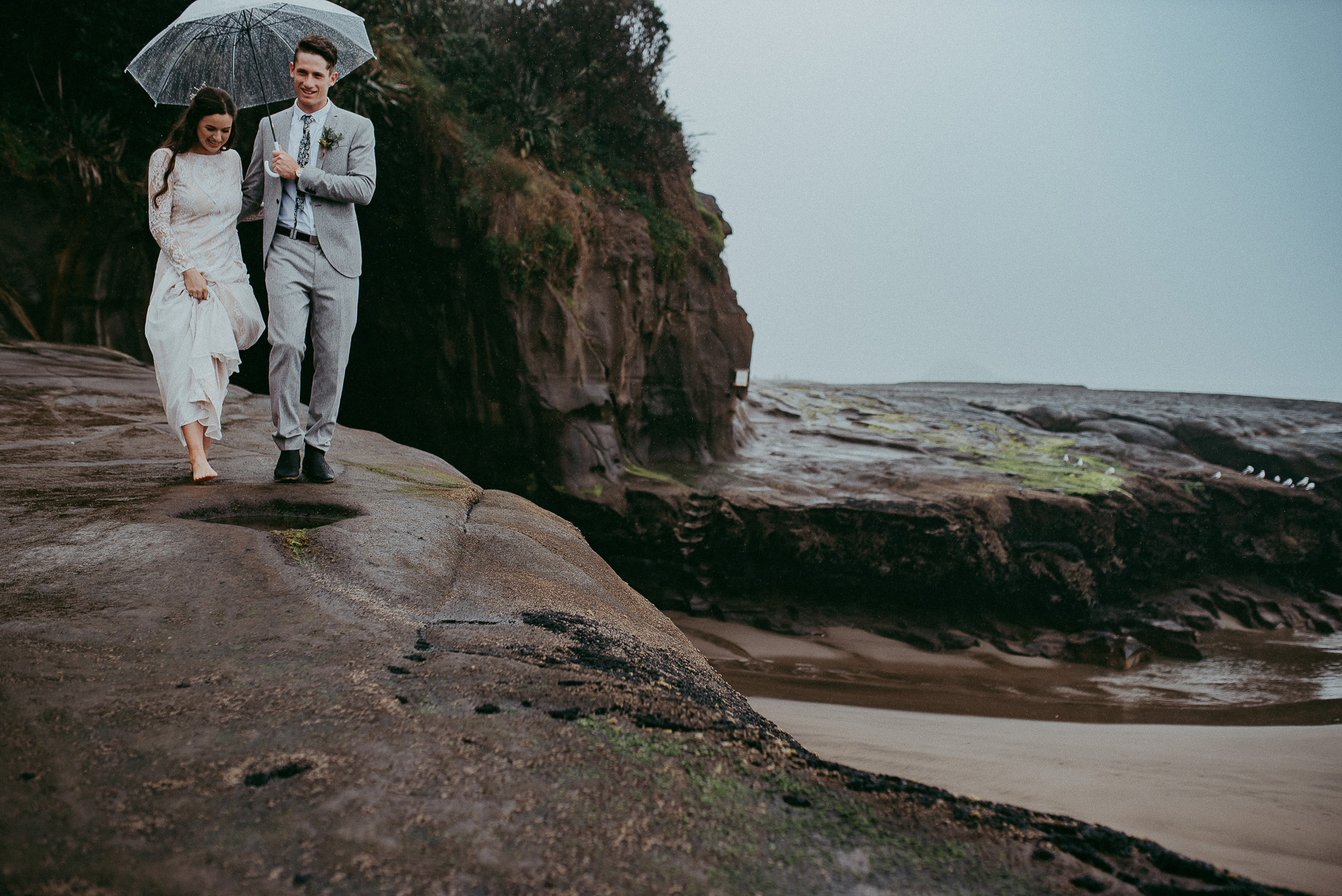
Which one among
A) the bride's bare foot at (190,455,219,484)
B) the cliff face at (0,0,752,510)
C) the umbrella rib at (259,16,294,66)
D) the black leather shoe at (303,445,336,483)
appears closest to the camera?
the bride's bare foot at (190,455,219,484)

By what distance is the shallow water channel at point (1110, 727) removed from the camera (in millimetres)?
3086

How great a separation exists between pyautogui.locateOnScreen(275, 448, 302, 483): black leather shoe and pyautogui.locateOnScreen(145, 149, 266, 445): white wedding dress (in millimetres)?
320

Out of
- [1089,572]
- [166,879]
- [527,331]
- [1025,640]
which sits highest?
[527,331]

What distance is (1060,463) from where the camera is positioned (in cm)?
1268

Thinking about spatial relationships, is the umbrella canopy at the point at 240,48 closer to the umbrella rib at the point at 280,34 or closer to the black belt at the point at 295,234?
the umbrella rib at the point at 280,34

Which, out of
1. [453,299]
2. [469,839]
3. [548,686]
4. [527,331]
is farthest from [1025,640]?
[469,839]

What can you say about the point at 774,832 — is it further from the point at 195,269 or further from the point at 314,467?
the point at 195,269

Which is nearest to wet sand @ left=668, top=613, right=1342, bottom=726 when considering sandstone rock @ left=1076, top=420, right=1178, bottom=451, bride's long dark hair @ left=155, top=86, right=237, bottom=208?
bride's long dark hair @ left=155, top=86, right=237, bottom=208

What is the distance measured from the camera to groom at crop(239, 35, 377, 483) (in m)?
3.89

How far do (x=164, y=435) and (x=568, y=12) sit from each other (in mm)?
8358

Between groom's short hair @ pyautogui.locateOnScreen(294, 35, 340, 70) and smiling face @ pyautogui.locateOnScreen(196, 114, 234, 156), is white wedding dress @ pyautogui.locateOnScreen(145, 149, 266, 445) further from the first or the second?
groom's short hair @ pyautogui.locateOnScreen(294, 35, 340, 70)

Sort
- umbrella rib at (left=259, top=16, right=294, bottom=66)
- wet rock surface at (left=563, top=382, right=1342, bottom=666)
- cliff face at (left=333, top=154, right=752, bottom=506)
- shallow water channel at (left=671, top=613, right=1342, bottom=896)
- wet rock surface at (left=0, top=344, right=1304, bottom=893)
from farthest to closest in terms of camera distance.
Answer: wet rock surface at (left=563, top=382, right=1342, bottom=666), cliff face at (left=333, top=154, right=752, bottom=506), umbrella rib at (left=259, top=16, right=294, bottom=66), shallow water channel at (left=671, top=613, right=1342, bottom=896), wet rock surface at (left=0, top=344, right=1304, bottom=893)

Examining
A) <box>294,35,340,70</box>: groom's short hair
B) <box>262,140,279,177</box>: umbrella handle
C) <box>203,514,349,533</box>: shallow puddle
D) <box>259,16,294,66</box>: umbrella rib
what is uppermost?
<box>259,16,294,66</box>: umbrella rib

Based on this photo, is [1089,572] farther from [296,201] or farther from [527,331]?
[296,201]
